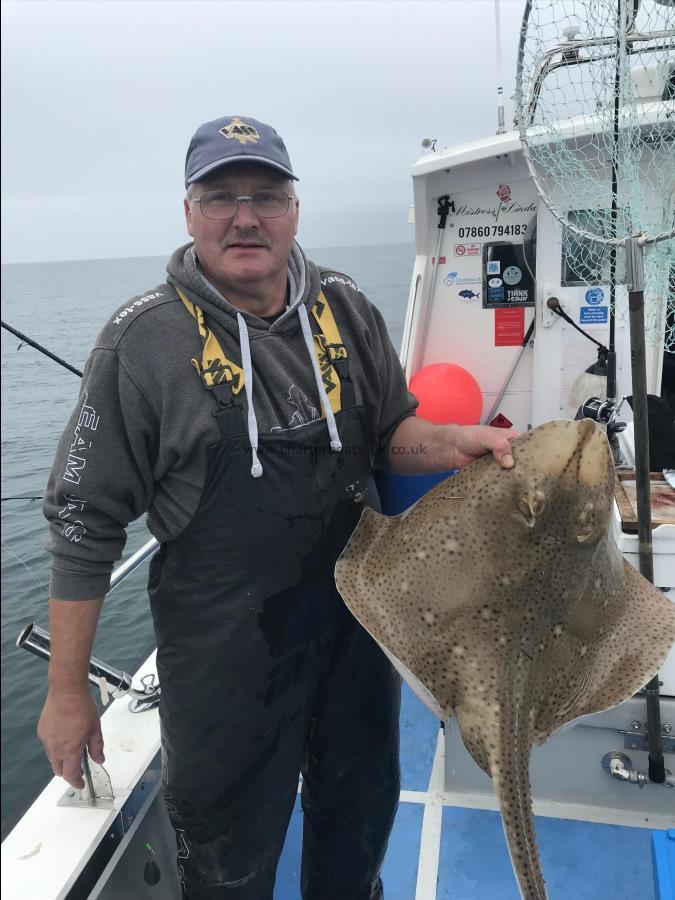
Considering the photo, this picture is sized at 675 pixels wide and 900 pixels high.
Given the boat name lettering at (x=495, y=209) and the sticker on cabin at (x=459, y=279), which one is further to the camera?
the sticker on cabin at (x=459, y=279)

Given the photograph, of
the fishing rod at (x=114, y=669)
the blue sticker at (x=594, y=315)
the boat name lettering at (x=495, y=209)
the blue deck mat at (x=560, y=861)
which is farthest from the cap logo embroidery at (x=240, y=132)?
the blue sticker at (x=594, y=315)

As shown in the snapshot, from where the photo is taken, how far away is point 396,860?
9.95 ft

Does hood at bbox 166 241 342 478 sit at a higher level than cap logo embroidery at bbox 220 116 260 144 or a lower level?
lower

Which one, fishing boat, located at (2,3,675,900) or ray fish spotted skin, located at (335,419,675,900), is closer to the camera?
ray fish spotted skin, located at (335,419,675,900)

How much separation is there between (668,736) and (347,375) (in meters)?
2.08

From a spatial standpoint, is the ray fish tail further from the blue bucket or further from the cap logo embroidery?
the cap logo embroidery

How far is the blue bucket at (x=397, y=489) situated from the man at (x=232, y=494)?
2.11 feet

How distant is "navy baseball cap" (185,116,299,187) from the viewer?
1988 millimetres

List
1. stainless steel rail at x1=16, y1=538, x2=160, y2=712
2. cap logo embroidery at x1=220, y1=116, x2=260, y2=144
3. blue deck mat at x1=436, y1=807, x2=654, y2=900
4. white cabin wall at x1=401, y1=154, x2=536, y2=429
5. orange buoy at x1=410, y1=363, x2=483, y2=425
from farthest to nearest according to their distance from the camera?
white cabin wall at x1=401, y1=154, x2=536, y2=429
orange buoy at x1=410, y1=363, x2=483, y2=425
blue deck mat at x1=436, y1=807, x2=654, y2=900
stainless steel rail at x1=16, y1=538, x2=160, y2=712
cap logo embroidery at x1=220, y1=116, x2=260, y2=144

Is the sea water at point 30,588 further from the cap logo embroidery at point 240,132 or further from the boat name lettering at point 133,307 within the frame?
the cap logo embroidery at point 240,132

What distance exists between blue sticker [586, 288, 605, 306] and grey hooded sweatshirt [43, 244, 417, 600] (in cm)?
440

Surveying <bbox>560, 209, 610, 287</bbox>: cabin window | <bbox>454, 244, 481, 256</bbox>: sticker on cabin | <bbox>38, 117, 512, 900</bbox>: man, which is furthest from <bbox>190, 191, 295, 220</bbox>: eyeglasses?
<bbox>454, 244, 481, 256</bbox>: sticker on cabin

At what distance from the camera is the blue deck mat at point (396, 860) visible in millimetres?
2906

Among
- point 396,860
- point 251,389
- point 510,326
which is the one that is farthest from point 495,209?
point 396,860
